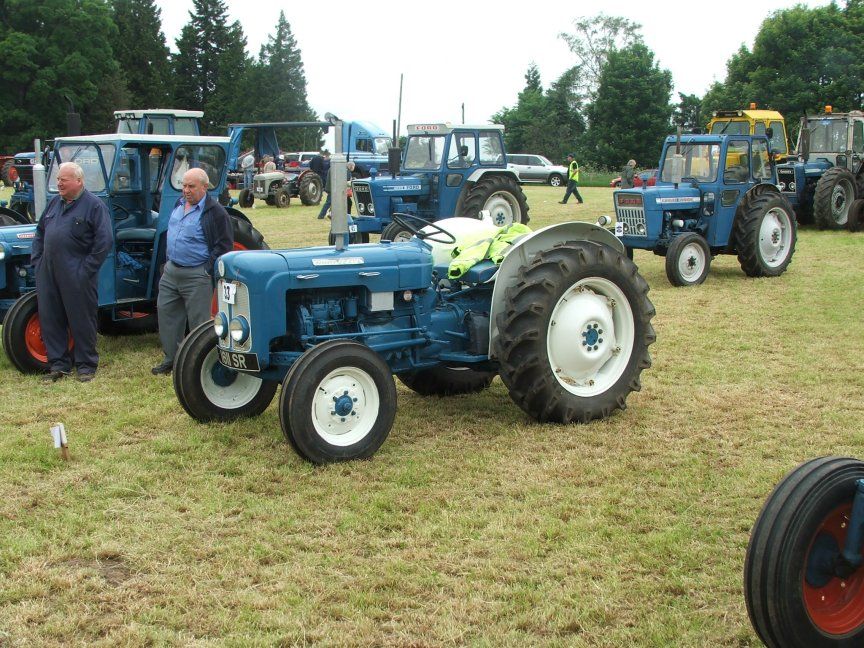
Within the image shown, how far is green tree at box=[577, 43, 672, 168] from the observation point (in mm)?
49031

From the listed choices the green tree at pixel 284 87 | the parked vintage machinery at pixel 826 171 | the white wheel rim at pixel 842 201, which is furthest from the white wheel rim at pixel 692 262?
the green tree at pixel 284 87

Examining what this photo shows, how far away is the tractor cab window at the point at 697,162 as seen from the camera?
1245 cm

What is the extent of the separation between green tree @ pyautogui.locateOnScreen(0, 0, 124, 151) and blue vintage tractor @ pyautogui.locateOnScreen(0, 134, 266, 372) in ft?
144

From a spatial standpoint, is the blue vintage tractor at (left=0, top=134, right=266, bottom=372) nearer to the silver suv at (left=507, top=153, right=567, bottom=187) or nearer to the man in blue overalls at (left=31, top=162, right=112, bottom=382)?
the man in blue overalls at (left=31, top=162, right=112, bottom=382)

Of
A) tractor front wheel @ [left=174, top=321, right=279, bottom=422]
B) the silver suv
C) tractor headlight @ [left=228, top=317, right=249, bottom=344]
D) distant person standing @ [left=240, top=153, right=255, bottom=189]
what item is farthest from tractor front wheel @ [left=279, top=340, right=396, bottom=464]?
the silver suv

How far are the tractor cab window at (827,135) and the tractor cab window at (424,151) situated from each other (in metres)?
8.25

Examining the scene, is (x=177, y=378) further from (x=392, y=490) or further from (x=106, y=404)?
(x=392, y=490)

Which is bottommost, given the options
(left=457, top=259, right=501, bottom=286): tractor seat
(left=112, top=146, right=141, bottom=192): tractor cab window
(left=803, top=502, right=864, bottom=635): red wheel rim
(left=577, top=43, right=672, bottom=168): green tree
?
(left=803, top=502, right=864, bottom=635): red wheel rim

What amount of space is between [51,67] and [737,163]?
46264 millimetres

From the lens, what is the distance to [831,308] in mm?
10328

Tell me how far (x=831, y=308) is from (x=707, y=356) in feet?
9.65

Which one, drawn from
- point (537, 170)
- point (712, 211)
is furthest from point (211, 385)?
point (537, 170)

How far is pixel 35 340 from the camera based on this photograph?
7.89 m

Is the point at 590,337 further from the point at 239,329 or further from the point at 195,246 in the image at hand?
the point at 195,246
